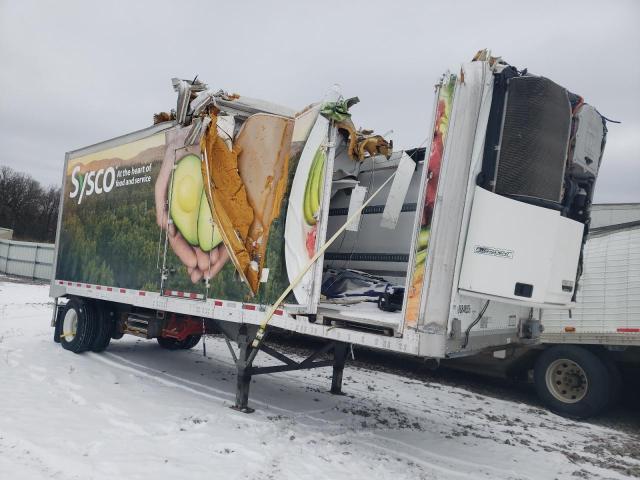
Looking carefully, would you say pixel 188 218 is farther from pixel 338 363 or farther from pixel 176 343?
pixel 176 343

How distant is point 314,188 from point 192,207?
76.1 inches

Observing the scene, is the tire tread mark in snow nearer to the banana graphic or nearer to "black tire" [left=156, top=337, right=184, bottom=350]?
"black tire" [left=156, top=337, right=184, bottom=350]

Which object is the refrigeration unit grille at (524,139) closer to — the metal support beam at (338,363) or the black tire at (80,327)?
the metal support beam at (338,363)

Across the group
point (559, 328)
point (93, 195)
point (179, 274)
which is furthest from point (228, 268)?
point (559, 328)

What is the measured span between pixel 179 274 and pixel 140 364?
263 centimetres

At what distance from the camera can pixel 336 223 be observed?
6.91 m

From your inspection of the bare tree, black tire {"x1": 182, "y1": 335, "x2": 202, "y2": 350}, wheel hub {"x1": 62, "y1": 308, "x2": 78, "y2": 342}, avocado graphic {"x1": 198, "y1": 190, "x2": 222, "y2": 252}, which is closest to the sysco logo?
wheel hub {"x1": 62, "y1": 308, "x2": 78, "y2": 342}

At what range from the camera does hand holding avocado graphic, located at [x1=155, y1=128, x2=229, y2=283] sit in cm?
600

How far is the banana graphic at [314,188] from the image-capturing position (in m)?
5.04

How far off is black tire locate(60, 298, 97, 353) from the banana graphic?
16.9 feet

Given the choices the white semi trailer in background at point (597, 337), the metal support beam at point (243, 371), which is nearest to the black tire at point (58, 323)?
the metal support beam at point (243, 371)

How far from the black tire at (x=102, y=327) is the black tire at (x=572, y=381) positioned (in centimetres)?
686

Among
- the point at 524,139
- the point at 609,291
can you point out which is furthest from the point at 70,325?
the point at 609,291

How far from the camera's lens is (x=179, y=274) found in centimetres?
649
